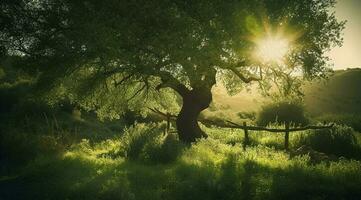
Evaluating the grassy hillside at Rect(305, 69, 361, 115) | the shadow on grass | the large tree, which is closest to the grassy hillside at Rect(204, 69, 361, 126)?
the grassy hillside at Rect(305, 69, 361, 115)

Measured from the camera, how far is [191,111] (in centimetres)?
2681

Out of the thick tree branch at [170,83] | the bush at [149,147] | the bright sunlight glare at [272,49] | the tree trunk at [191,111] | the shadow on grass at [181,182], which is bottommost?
the shadow on grass at [181,182]

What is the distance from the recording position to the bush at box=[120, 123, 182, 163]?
20.1 meters

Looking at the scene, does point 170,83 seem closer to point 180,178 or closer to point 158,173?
point 158,173

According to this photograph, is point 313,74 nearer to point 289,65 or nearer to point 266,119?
point 289,65

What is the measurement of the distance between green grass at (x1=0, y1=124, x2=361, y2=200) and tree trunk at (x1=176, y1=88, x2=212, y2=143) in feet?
19.7

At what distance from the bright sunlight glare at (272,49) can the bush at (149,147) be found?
635 centimetres

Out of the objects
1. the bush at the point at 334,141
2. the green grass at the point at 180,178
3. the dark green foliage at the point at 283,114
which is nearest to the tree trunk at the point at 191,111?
the green grass at the point at 180,178

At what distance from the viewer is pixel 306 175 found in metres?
15.8

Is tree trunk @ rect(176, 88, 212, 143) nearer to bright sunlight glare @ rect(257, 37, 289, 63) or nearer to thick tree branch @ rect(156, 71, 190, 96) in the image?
thick tree branch @ rect(156, 71, 190, 96)

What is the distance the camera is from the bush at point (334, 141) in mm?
25953

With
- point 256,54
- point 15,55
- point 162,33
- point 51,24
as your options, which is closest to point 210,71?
point 256,54

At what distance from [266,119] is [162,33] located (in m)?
33.6

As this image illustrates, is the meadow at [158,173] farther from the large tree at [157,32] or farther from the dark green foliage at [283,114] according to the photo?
the dark green foliage at [283,114]
